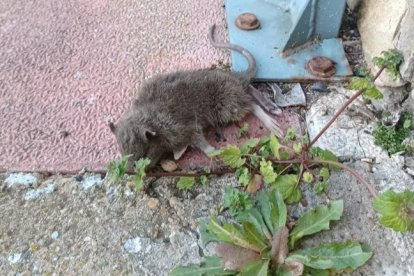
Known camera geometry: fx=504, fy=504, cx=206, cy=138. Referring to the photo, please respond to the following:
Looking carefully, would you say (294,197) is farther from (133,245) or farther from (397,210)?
(133,245)

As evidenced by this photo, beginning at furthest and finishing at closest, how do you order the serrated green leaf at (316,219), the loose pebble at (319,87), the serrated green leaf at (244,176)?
the loose pebble at (319,87) → the serrated green leaf at (244,176) → the serrated green leaf at (316,219)

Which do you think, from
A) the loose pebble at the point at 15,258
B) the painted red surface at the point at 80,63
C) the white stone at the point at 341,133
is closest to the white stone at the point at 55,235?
the loose pebble at the point at 15,258

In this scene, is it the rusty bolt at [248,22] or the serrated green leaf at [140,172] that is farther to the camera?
the rusty bolt at [248,22]

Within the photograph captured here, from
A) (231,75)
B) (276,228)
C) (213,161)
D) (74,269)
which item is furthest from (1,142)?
(276,228)

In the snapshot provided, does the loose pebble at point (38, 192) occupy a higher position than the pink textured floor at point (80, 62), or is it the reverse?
the pink textured floor at point (80, 62)

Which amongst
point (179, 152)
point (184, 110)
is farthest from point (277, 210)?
point (184, 110)

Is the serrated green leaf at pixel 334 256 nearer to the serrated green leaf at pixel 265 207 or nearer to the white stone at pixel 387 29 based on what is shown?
the serrated green leaf at pixel 265 207

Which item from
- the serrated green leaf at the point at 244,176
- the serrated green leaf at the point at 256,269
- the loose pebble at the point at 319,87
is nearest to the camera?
the serrated green leaf at the point at 256,269

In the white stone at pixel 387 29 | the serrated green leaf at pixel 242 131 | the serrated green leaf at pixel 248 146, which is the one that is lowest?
the serrated green leaf at pixel 242 131
